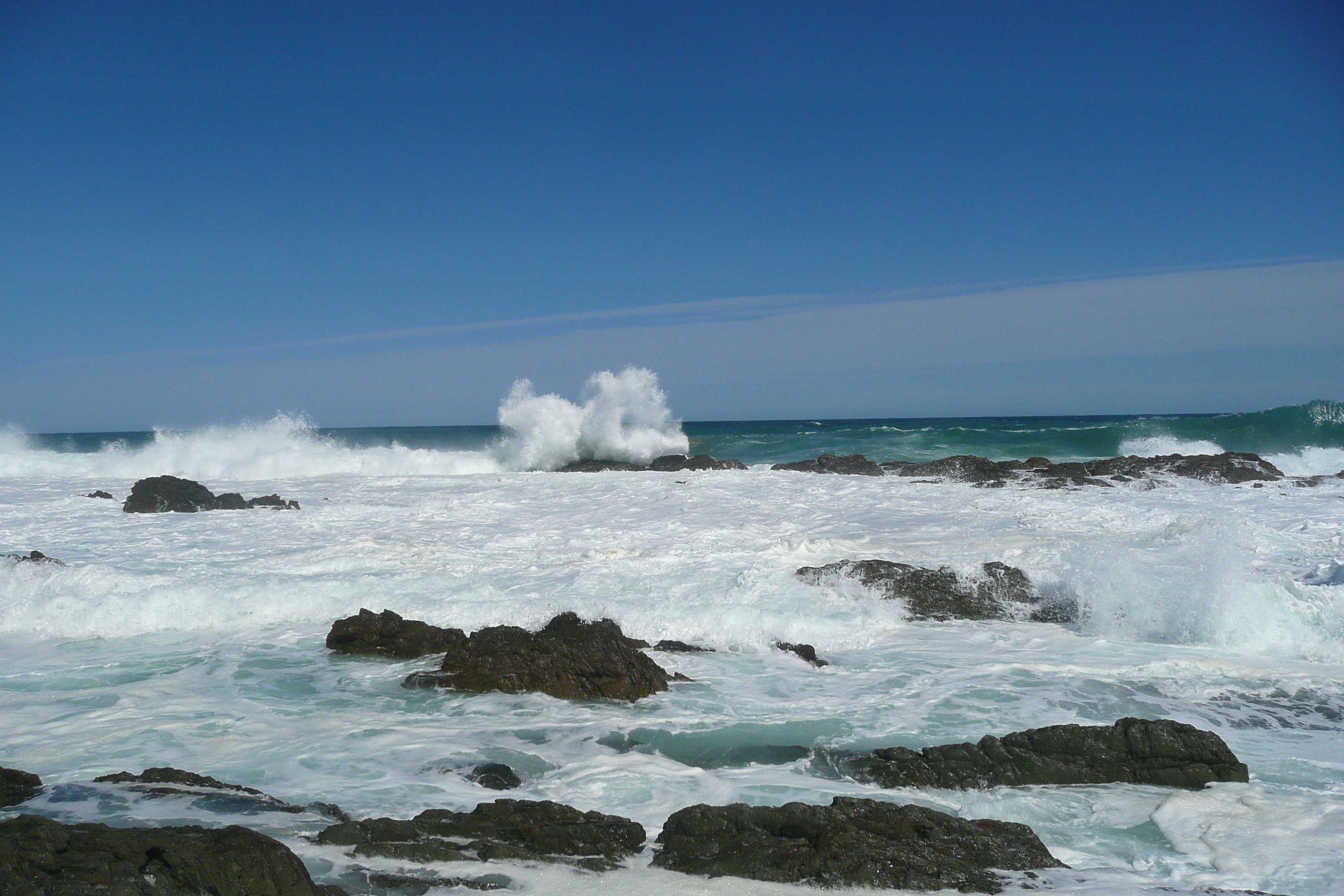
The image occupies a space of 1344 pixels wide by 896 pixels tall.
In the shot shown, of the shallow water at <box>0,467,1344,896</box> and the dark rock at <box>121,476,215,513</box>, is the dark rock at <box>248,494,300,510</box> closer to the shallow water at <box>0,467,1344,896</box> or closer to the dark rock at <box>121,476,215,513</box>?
the dark rock at <box>121,476,215,513</box>

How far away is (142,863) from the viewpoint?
109 inches

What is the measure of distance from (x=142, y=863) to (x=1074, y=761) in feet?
14.8

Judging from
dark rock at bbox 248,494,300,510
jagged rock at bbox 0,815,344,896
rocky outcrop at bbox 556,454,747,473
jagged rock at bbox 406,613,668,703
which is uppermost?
rocky outcrop at bbox 556,454,747,473

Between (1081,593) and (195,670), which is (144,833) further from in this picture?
(1081,593)

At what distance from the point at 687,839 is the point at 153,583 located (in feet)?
25.2

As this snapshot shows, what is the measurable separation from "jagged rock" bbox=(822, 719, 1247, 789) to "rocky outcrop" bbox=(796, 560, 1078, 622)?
3.75 m

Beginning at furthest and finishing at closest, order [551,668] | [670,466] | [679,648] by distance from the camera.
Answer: [670,466] < [679,648] < [551,668]

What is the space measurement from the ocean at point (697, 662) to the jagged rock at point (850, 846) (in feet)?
0.38

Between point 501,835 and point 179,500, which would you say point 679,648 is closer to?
point 501,835

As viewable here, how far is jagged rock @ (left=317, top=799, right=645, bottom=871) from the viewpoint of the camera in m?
3.46

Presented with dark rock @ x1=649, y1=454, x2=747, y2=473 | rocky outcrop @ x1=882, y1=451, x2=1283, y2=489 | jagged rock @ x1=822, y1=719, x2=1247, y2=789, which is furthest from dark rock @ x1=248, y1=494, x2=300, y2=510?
rocky outcrop @ x1=882, y1=451, x2=1283, y2=489

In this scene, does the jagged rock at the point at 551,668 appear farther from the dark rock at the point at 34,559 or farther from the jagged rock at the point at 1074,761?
the dark rock at the point at 34,559

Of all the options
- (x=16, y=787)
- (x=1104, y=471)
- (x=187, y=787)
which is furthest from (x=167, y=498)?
(x=1104, y=471)

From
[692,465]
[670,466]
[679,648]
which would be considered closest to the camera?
[679,648]
